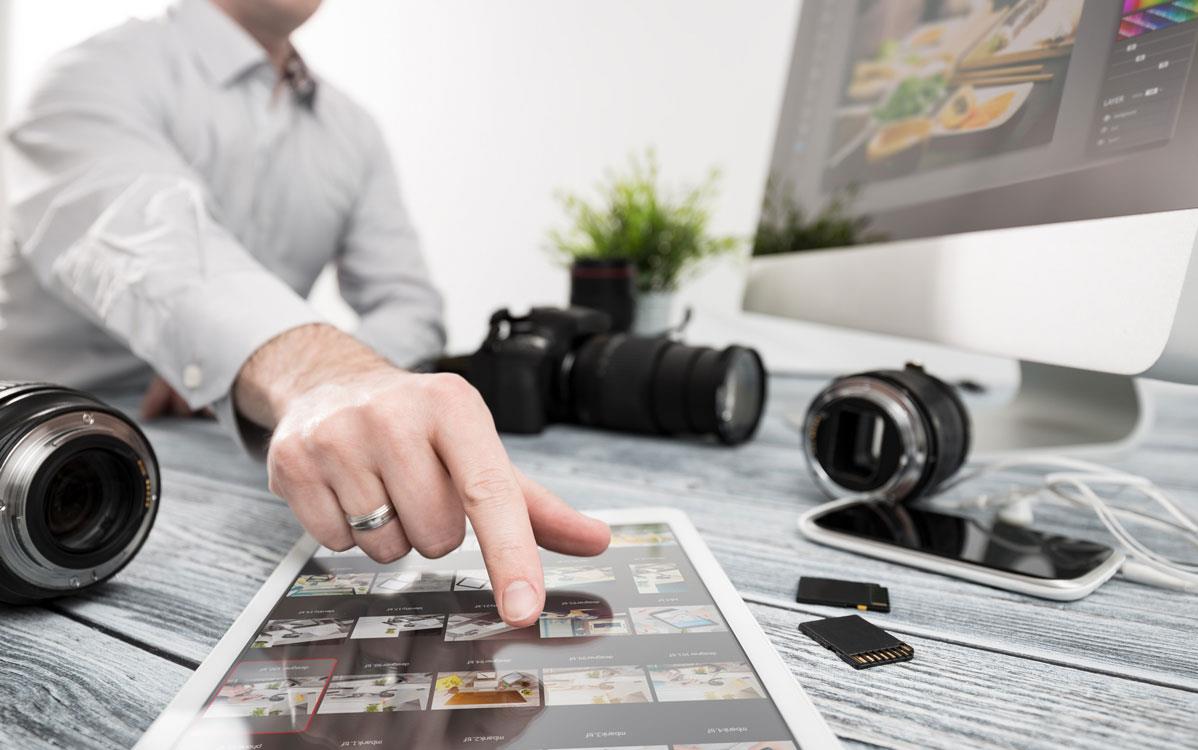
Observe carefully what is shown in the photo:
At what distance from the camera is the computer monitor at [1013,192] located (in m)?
0.39

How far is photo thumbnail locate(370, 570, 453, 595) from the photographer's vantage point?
13.7 inches

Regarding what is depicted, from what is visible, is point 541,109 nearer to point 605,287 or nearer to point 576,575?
point 605,287

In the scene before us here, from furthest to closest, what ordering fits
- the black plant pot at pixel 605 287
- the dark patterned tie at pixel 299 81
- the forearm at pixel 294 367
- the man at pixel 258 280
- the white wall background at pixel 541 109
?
the white wall background at pixel 541 109, the dark patterned tie at pixel 299 81, the black plant pot at pixel 605 287, the forearm at pixel 294 367, the man at pixel 258 280

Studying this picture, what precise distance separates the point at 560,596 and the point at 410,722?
11cm

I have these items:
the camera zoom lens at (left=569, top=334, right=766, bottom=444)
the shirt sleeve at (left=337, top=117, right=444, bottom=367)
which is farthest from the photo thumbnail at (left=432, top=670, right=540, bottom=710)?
the shirt sleeve at (left=337, top=117, right=444, bottom=367)

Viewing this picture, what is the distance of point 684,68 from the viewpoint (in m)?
1.39

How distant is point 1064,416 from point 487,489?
0.66 meters

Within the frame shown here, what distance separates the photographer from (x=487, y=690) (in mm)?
259

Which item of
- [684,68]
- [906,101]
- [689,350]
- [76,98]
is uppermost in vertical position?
[684,68]

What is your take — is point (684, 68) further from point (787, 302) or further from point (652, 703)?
point (652, 703)

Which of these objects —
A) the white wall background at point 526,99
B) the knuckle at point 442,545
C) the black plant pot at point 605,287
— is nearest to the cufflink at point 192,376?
the knuckle at point 442,545

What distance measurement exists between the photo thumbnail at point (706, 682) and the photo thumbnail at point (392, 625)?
10 cm

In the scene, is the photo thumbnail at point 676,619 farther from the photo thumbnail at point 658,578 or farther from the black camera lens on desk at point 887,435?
the black camera lens on desk at point 887,435

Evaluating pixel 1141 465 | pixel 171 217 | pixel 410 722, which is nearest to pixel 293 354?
pixel 171 217
